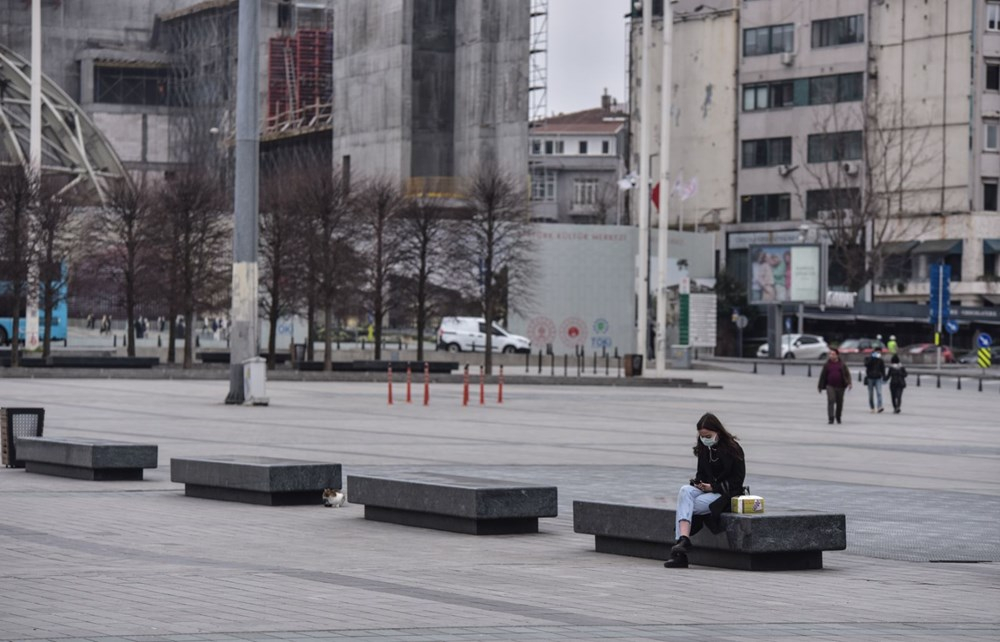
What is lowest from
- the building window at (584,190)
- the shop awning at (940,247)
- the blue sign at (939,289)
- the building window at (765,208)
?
the blue sign at (939,289)

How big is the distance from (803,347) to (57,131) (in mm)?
46608

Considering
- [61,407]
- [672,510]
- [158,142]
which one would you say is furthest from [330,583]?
A: [158,142]

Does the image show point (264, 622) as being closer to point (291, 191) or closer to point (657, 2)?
A: point (291, 191)

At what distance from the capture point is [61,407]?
34312 mm

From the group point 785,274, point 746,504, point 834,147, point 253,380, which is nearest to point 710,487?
point 746,504

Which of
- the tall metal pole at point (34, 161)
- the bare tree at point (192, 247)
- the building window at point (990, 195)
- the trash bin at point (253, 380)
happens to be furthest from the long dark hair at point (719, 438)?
the building window at point (990, 195)

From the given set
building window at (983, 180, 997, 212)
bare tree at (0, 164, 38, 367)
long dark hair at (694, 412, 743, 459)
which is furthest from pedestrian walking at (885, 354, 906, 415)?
building window at (983, 180, 997, 212)

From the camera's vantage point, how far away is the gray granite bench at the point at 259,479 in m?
17.0

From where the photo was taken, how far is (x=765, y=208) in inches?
3964

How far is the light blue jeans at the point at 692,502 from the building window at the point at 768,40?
88.4 metres

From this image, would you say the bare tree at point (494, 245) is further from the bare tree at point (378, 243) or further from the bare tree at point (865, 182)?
Result: the bare tree at point (865, 182)

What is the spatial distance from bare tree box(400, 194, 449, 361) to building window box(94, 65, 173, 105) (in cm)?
7025

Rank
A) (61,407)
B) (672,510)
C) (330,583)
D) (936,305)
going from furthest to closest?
(936,305) < (61,407) < (672,510) < (330,583)

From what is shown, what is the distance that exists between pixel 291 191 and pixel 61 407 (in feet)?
103
